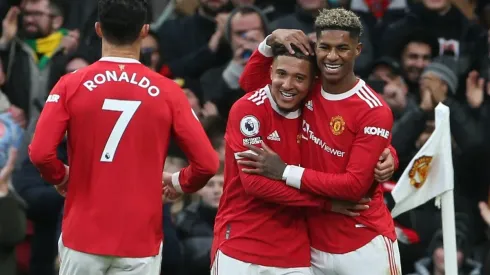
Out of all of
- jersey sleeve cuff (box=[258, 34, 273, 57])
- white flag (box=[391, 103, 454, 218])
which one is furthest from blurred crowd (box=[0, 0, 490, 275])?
jersey sleeve cuff (box=[258, 34, 273, 57])

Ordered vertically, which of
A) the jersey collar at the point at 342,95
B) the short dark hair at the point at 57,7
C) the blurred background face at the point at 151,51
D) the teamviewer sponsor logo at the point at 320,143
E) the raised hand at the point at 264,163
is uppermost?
the short dark hair at the point at 57,7

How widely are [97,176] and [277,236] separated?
1026 mm

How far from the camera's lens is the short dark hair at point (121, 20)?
5.38m

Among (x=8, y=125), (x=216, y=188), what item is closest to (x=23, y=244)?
(x=8, y=125)

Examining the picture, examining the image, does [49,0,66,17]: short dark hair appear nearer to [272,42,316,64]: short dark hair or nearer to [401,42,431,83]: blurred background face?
[401,42,431,83]: blurred background face

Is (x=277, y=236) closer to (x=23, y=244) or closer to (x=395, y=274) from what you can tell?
(x=395, y=274)

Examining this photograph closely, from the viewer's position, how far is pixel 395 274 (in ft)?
19.5

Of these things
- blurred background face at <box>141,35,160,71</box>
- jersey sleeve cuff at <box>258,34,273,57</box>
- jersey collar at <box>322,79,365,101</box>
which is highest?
blurred background face at <box>141,35,160,71</box>

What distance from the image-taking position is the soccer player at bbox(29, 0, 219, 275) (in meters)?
5.33

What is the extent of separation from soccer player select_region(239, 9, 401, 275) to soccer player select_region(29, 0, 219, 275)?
567mm

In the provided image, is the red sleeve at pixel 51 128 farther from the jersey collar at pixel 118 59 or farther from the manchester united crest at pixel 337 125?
the manchester united crest at pixel 337 125

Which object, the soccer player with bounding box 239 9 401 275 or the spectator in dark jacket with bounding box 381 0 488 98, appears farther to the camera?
the spectator in dark jacket with bounding box 381 0 488 98

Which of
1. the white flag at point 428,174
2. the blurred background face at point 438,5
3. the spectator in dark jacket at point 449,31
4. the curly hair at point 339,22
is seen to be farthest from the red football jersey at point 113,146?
the blurred background face at point 438,5

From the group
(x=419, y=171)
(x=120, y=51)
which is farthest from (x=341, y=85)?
(x=419, y=171)
